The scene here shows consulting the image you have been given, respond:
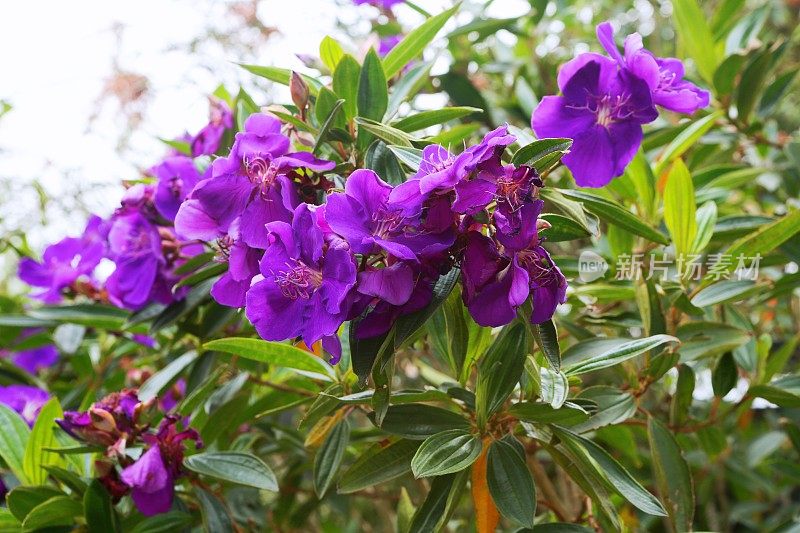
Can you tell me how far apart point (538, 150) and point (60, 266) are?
2.99 ft

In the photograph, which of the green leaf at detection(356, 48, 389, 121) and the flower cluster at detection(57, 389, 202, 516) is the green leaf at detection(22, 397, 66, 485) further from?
the green leaf at detection(356, 48, 389, 121)

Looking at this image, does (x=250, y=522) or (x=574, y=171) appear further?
(x=250, y=522)

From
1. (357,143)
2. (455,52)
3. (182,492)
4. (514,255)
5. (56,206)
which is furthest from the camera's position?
(56,206)

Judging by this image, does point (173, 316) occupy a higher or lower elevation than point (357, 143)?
lower

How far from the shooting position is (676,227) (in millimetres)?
1031

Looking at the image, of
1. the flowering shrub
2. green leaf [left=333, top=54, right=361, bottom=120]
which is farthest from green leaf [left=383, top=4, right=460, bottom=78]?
green leaf [left=333, top=54, right=361, bottom=120]

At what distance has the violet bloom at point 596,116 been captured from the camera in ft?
2.77

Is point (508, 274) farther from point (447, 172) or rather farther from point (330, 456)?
point (330, 456)

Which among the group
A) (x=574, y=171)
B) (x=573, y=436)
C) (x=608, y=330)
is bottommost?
(x=608, y=330)

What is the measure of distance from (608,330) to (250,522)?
2.23ft

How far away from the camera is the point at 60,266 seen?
51.7 inches

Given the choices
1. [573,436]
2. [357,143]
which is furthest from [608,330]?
[357,143]

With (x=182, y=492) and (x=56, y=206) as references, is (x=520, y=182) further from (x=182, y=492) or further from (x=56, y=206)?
(x=56, y=206)

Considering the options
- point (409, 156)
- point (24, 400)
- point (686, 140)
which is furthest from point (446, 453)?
point (24, 400)
